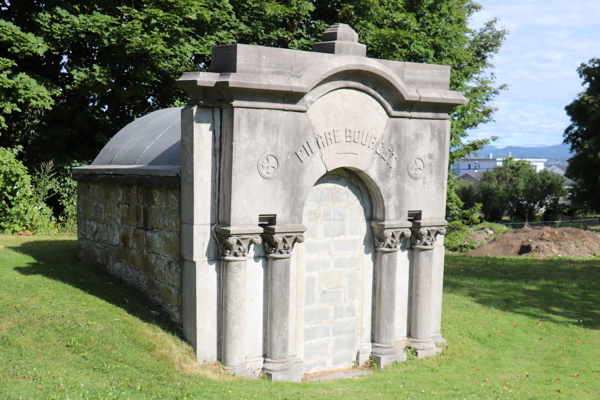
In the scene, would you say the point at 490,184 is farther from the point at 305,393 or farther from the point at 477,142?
the point at 305,393

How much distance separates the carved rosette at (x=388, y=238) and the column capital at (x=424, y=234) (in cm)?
27

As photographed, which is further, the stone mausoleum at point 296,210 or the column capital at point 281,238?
the column capital at point 281,238

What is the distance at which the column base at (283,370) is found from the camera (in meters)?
7.52

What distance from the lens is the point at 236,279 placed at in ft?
23.9

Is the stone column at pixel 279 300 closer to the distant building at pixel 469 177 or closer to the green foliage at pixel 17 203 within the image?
the green foliage at pixel 17 203

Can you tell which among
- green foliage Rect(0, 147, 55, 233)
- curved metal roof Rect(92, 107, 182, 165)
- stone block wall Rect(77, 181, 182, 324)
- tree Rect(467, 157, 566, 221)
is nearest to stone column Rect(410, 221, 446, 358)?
stone block wall Rect(77, 181, 182, 324)

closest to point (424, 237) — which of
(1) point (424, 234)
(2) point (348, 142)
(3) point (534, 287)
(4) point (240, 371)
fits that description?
(1) point (424, 234)

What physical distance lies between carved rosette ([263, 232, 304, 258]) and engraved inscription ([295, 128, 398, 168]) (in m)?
0.96

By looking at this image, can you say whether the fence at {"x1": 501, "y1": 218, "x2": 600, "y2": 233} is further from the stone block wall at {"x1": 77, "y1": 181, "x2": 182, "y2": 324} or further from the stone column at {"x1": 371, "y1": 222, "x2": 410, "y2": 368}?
the stone block wall at {"x1": 77, "y1": 181, "x2": 182, "y2": 324}

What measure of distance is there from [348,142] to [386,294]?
2218mm

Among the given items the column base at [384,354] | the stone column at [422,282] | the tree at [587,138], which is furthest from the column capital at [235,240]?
the tree at [587,138]

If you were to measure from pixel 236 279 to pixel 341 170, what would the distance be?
2.13 meters

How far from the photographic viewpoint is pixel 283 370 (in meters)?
7.59

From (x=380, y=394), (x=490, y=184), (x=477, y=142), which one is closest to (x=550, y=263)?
(x=477, y=142)
